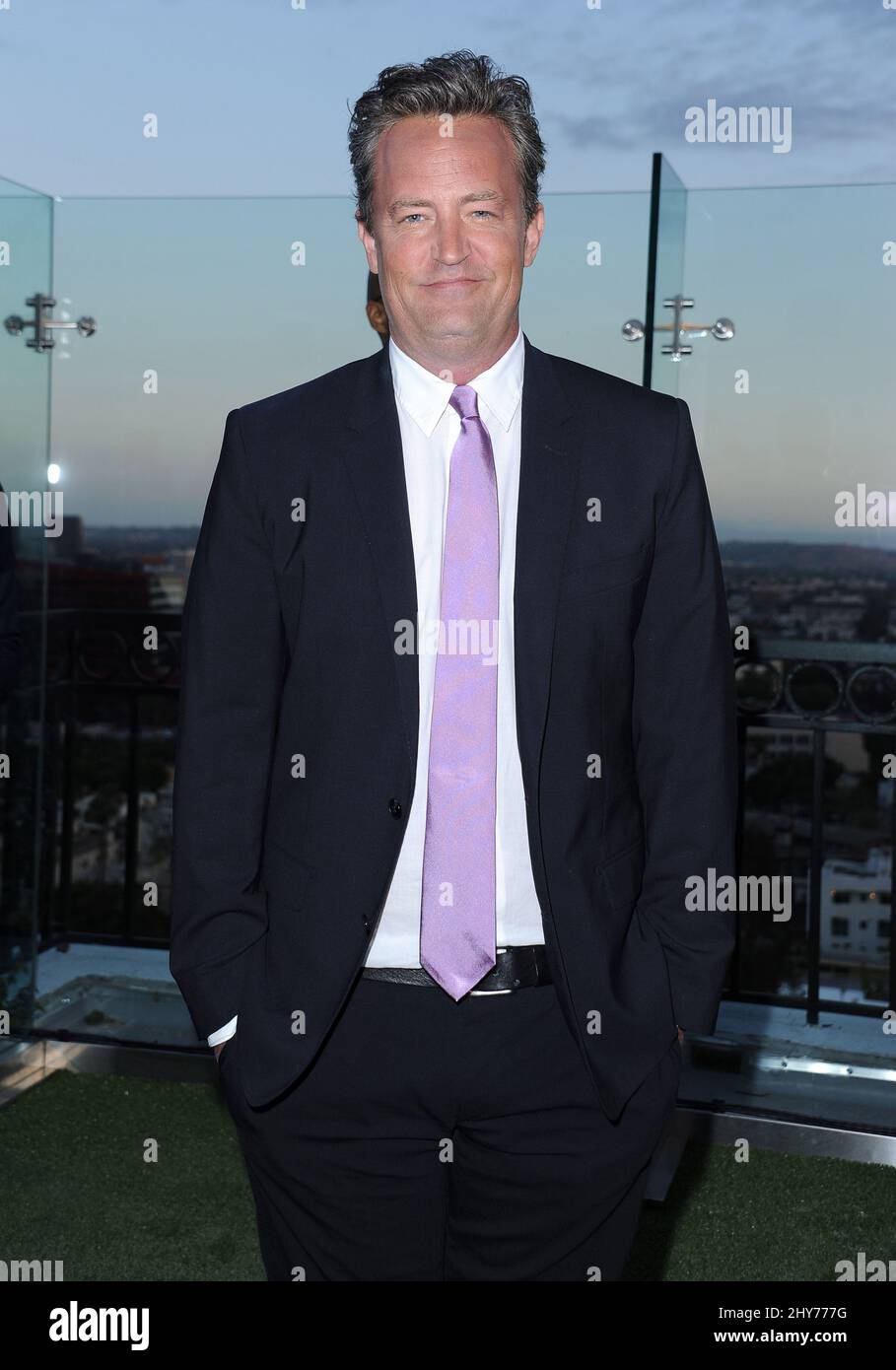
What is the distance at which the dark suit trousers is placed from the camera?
1465 mm

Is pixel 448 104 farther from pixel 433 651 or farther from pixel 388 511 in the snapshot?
pixel 433 651

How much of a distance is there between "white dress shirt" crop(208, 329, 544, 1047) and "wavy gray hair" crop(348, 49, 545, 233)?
216 millimetres

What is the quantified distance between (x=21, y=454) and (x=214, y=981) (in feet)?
7.36

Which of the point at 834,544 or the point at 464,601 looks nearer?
the point at 464,601

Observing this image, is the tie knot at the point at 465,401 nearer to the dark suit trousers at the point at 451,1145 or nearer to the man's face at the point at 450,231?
the man's face at the point at 450,231

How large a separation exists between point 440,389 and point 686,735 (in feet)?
1.58

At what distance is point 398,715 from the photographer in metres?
1.46

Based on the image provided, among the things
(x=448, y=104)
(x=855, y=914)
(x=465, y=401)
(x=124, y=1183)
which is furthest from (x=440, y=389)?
(x=855, y=914)

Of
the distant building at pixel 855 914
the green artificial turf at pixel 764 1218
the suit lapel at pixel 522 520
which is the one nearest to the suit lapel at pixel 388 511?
the suit lapel at pixel 522 520

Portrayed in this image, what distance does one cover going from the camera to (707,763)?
1.56 metres

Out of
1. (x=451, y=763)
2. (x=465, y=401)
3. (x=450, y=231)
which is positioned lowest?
(x=451, y=763)
